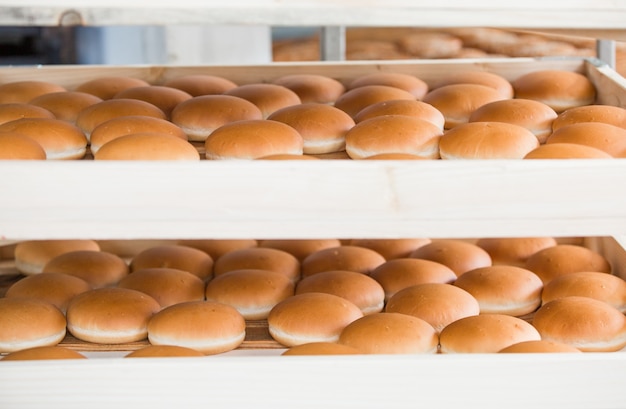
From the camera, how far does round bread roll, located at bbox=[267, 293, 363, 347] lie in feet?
5.88

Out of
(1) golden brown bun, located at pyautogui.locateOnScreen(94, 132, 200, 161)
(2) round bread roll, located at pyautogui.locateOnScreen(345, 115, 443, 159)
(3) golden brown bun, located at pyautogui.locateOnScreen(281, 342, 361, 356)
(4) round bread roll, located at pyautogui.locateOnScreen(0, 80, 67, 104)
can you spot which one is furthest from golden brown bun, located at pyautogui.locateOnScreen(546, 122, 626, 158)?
(4) round bread roll, located at pyautogui.locateOnScreen(0, 80, 67, 104)

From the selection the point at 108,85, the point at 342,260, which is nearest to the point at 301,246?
the point at 342,260

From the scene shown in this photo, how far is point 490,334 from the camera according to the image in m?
1.69

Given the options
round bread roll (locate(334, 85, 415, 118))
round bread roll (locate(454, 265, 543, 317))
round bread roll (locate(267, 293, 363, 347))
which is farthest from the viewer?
round bread roll (locate(334, 85, 415, 118))

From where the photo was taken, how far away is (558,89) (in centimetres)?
221

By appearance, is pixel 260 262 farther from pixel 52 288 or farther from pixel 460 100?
pixel 460 100

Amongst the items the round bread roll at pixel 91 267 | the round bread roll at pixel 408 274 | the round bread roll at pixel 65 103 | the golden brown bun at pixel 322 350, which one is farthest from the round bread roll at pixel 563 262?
the round bread roll at pixel 65 103

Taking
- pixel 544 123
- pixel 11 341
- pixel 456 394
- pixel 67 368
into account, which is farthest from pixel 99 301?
pixel 544 123

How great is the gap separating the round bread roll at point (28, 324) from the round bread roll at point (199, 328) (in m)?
0.21

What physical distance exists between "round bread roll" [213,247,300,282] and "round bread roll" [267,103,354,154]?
40cm

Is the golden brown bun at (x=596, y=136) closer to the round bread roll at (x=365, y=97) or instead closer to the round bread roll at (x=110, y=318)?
the round bread roll at (x=365, y=97)

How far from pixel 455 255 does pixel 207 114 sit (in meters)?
0.74

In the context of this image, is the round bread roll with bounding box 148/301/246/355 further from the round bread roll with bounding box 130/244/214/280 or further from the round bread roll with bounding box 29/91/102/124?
the round bread roll with bounding box 29/91/102/124

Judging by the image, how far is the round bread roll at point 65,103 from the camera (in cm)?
210
